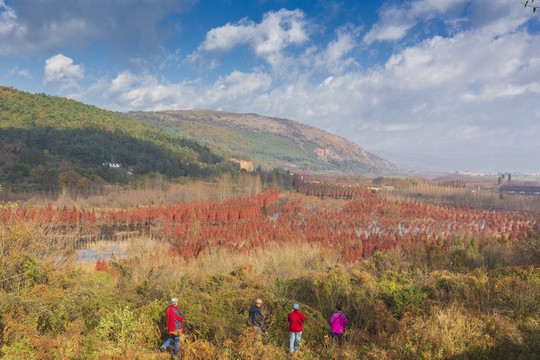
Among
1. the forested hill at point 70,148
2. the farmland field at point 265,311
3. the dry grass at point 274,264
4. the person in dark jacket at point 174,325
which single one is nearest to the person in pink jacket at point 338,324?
the farmland field at point 265,311

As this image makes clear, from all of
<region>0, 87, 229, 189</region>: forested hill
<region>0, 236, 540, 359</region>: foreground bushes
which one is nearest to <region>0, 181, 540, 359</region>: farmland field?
<region>0, 236, 540, 359</region>: foreground bushes

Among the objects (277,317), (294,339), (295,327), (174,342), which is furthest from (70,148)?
(295,327)

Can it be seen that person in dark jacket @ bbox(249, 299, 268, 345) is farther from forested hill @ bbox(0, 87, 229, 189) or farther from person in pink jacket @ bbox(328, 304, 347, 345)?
forested hill @ bbox(0, 87, 229, 189)

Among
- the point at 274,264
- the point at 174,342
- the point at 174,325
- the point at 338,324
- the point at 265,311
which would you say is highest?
the point at 338,324

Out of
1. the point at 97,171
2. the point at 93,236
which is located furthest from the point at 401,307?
the point at 97,171

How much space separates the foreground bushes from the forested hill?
206 feet

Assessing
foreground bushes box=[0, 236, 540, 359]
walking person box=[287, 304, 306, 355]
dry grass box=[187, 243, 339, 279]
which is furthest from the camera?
dry grass box=[187, 243, 339, 279]

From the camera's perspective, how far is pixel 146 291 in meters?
12.3

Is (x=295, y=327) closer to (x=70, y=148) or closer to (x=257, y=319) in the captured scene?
(x=257, y=319)

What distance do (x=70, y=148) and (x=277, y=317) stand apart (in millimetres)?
100704

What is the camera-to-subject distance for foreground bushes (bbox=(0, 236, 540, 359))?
7281 mm

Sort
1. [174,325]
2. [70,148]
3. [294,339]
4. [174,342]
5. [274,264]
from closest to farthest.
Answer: [174,325] < [294,339] < [174,342] < [274,264] < [70,148]

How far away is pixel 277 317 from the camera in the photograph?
992 cm

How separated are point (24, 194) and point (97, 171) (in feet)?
71.5
